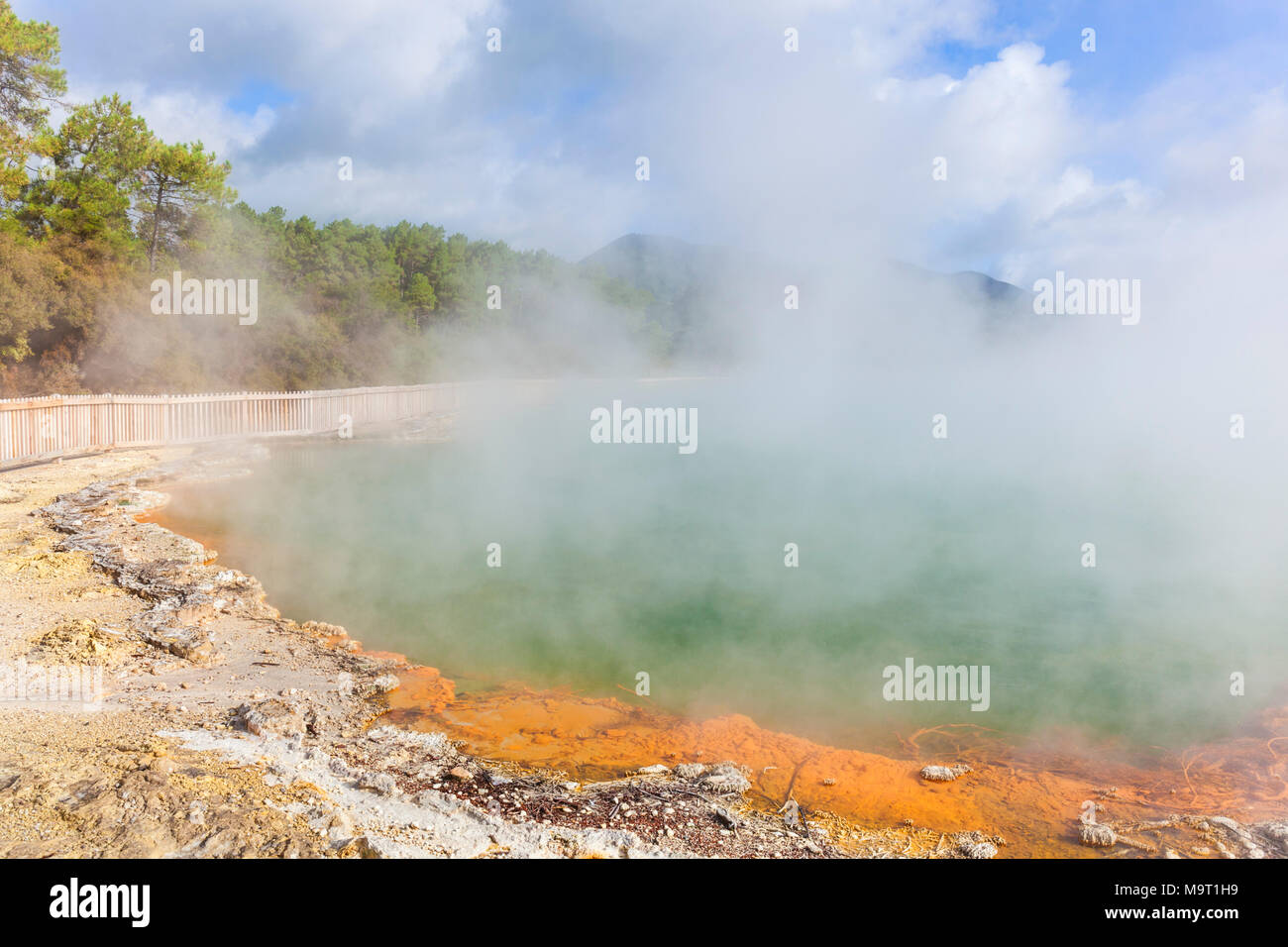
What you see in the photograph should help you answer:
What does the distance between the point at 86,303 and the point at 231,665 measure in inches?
802

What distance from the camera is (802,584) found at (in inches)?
398

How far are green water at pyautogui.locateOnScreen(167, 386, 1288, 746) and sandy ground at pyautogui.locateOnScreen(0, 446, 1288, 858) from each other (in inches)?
36.7

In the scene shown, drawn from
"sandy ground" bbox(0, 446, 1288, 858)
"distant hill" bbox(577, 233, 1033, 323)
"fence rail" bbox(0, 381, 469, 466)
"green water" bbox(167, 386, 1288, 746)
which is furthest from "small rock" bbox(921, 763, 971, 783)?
"distant hill" bbox(577, 233, 1033, 323)

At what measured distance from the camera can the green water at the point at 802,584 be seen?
7203mm

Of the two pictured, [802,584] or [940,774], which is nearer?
[940,774]

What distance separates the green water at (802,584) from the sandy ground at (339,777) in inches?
36.7

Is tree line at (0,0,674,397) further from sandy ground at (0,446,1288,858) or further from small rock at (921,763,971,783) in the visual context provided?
small rock at (921,763,971,783)

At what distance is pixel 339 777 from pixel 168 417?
19.2 m

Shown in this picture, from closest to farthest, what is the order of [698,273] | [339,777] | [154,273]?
[339,777] → [154,273] → [698,273]

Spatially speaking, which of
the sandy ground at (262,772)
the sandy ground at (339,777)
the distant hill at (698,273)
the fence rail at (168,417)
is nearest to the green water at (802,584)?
the sandy ground at (339,777)

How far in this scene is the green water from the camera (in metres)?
7.20

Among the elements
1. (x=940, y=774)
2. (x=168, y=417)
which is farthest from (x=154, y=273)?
(x=940, y=774)

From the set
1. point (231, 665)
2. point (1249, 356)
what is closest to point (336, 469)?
point (231, 665)

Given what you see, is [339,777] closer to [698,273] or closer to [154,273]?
[154,273]
